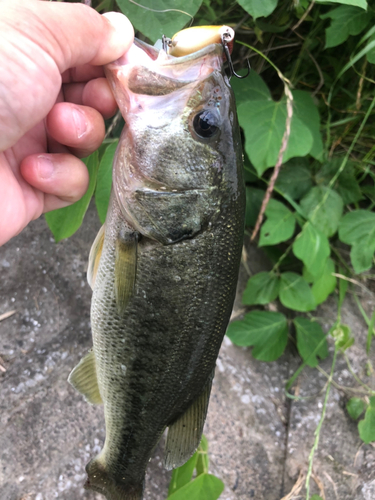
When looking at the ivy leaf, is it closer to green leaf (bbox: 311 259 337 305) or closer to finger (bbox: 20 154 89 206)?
green leaf (bbox: 311 259 337 305)

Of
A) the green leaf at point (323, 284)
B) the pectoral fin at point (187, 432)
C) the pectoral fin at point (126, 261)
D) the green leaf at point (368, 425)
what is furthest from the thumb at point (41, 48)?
the green leaf at point (368, 425)

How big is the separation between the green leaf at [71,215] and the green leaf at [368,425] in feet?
5.43

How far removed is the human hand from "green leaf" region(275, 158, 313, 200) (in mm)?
1048

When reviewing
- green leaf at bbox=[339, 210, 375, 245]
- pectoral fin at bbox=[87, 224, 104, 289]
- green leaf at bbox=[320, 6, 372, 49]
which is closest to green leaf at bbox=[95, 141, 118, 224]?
pectoral fin at bbox=[87, 224, 104, 289]

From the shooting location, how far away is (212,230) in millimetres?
888

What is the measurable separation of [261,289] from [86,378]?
1.04 meters

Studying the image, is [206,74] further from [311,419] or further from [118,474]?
[311,419]

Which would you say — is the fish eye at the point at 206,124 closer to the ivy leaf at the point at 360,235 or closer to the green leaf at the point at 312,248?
the green leaf at the point at 312,248

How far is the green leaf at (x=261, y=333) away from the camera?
70.5 inches

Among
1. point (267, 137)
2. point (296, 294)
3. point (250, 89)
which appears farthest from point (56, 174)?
point (296, 294)

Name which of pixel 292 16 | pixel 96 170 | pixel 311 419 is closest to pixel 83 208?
pixel 96 170

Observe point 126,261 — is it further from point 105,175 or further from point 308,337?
point 308,337

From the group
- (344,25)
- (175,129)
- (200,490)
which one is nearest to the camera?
(175,129)

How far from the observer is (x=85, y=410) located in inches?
61.2
